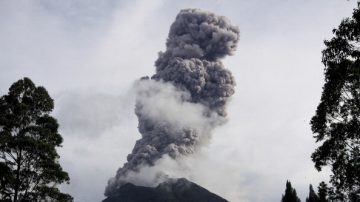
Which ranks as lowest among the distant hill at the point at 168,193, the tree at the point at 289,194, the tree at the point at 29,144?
the tree at the point at 29,144

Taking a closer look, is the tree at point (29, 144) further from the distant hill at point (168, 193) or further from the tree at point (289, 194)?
the distant hill at point (168, 193)

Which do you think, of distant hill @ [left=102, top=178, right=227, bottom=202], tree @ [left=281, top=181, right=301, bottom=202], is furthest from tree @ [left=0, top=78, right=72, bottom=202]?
distant hill @ [left=102, top=178, right=227, bottom=202]

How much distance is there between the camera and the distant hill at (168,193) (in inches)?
5635

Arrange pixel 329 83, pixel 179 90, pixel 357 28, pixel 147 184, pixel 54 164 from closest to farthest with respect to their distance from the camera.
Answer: pixel 357 28 < pixel 329 83 < pixel 54 164 < pixel 179 90 < pixel 147 184

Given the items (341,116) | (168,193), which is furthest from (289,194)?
(168,193)

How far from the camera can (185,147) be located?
129 m

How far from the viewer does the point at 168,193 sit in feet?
477

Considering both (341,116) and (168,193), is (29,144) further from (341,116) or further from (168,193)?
(168,193)

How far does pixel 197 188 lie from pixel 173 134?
2667 cm

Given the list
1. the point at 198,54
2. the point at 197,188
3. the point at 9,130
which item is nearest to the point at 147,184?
the point at 197,188

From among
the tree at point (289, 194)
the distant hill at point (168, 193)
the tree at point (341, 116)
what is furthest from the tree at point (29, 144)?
the distant hill at point (168, 193)

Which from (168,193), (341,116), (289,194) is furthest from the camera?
(168,193)

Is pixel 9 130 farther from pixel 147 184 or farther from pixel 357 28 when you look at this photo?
pixel 147 184

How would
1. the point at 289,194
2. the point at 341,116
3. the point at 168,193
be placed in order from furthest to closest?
the point at 168,193, the point at 289,194, the point at 341,116
